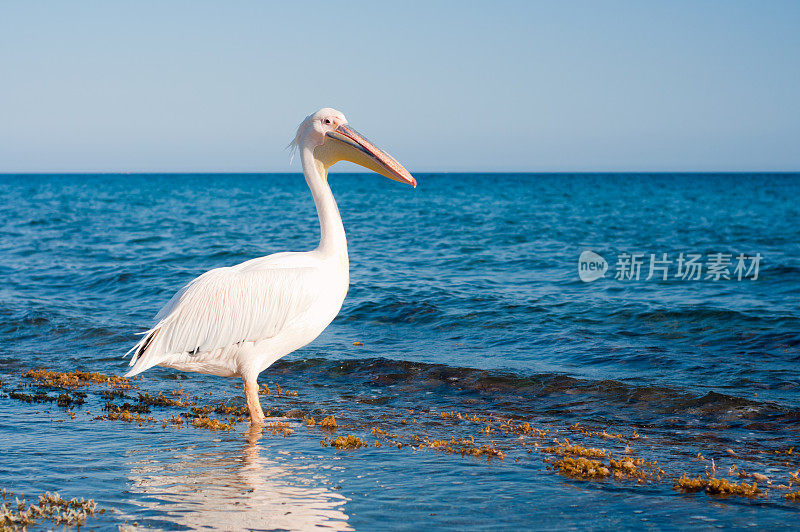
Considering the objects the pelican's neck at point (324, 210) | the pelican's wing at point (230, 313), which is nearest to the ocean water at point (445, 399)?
the pelican's wing at point (230, 313)

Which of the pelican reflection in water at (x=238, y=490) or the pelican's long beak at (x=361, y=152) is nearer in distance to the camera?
the pelican reflection in water at (x=238, y=490)

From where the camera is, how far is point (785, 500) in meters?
4.20

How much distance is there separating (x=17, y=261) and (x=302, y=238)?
746 cm

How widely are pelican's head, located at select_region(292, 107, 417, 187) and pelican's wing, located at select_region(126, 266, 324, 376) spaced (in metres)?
1.02

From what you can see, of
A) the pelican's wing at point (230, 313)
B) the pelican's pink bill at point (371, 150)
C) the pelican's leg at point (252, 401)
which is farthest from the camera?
the pelican's pink bill at point (371, 150)

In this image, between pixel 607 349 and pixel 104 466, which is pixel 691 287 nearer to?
pixel 607 349

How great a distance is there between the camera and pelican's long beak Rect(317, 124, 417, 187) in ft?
19.4

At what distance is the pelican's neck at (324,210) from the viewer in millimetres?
5852

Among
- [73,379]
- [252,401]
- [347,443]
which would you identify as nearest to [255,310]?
[252,401]

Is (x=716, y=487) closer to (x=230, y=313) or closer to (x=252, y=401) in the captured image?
(x=252, y=401)

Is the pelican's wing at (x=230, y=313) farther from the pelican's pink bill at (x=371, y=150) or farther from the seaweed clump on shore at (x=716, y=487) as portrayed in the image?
the seaweed clump on shore at (x=716, y=487)

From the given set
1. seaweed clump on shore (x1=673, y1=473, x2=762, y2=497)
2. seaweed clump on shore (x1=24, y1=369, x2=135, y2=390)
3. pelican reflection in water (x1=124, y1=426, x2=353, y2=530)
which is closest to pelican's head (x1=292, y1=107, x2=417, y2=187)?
pelican reflection in water (x1=124, y1=426, x2=353, y2=530)

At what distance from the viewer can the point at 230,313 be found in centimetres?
558

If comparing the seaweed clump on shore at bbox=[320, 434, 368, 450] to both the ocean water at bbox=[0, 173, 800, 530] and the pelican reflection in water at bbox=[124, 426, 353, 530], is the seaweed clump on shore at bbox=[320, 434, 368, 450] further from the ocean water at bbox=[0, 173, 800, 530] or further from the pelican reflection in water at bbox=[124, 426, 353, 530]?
the pelican reflection in water at bbox=[124, 426, 353, 530]
